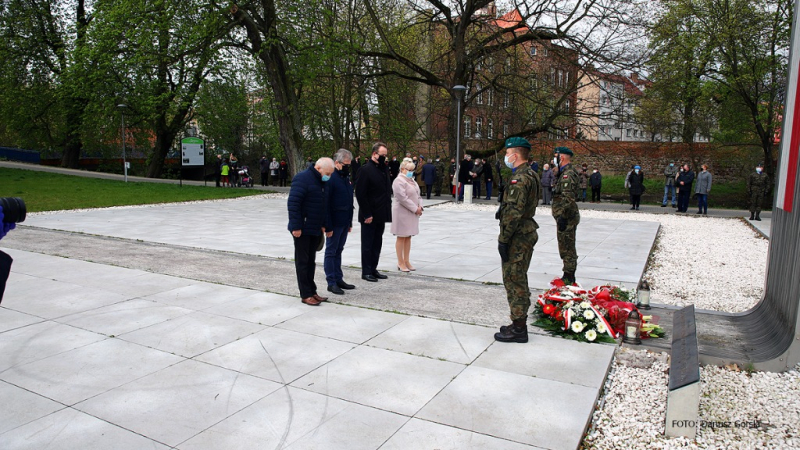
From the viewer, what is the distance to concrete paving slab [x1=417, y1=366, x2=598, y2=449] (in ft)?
12.1

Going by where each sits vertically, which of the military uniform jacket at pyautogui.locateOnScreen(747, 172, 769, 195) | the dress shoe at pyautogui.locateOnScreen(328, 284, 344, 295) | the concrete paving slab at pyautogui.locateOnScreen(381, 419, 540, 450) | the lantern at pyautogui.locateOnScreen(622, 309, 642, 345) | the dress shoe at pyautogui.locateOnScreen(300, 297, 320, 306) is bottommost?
the concrete paving slab at pyautogui.locateOnScreen(381, 419, 540, 450)

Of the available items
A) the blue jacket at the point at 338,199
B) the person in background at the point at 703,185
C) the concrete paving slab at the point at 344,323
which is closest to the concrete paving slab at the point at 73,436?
the concrete paving slab at the point at 344,323

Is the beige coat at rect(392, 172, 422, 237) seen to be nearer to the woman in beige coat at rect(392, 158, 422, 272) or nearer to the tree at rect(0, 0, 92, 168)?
the woman in beige coat at rect(392, 158, 422, 272)

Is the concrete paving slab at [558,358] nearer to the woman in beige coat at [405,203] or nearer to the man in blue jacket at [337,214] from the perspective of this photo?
Result: the man in blue jacket at [337,214]

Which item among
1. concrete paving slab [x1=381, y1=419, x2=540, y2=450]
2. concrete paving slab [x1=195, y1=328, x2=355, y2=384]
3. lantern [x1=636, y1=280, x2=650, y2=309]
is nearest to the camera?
concrete paving slab [x1=381, y1=419, x2=540, y2=450]

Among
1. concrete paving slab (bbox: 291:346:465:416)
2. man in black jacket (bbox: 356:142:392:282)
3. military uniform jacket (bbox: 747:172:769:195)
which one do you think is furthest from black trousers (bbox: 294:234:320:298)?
military uniform jacket (bbox: 747:172:769:195)

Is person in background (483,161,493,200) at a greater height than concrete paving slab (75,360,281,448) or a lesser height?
greater

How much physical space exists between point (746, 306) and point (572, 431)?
194 inches

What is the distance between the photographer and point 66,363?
A: 483cm

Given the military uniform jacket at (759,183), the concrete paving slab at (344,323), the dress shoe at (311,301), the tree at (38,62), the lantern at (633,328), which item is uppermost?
the tree at (38,62)

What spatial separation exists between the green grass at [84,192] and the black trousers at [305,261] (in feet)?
48.6

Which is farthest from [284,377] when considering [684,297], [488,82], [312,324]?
[488,82]

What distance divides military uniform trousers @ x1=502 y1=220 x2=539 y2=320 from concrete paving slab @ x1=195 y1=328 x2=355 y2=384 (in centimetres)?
165

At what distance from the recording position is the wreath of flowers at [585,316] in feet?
18.3
